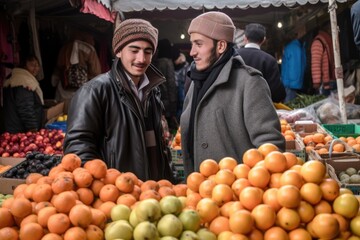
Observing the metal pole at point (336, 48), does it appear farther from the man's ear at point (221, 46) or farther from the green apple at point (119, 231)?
the green apple at point (119, 231)

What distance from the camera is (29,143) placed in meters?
6.21

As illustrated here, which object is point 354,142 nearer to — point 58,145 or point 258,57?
point 258,57

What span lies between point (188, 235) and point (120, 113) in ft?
4.89

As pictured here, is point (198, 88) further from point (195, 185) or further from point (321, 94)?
point (321, 94)

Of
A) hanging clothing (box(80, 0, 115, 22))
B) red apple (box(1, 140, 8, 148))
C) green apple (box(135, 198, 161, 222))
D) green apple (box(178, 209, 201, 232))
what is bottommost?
red apple (box(1, 140, 8, 148))

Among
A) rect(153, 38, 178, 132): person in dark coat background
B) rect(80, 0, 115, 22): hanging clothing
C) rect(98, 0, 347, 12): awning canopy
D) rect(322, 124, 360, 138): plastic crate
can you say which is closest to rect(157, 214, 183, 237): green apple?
rect(80, 0, 115, 22): hanging clothing

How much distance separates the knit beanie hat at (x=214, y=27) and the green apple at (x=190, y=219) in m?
1.66

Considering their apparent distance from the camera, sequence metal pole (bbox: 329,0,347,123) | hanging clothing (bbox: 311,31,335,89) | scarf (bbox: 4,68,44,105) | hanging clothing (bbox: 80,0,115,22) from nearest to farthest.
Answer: hanging clothing (bbox: 80,0,115,22), metal pole (bbox: 329,0,347,123), scarf (bbox: 4,68,44,105), hanging clothing (bbox: 311,31,335,89)

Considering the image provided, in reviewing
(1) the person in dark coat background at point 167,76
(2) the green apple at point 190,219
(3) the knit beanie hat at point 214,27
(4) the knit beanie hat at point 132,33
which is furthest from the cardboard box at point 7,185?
(1) the person in dark coat background at point 167,76

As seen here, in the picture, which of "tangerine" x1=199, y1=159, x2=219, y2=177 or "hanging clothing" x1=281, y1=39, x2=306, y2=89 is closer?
"tangerine" x1=199, y1=159, x2=219, y2=177

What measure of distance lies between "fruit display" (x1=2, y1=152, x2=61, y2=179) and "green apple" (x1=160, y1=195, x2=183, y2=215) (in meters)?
2.11

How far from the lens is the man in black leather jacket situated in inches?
114

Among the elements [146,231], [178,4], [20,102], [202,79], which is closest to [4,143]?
[20,102]

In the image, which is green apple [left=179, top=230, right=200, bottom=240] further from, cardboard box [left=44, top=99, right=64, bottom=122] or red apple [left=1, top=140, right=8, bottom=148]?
cardboard box [left=44, top=99, right=64, bottom=122]
